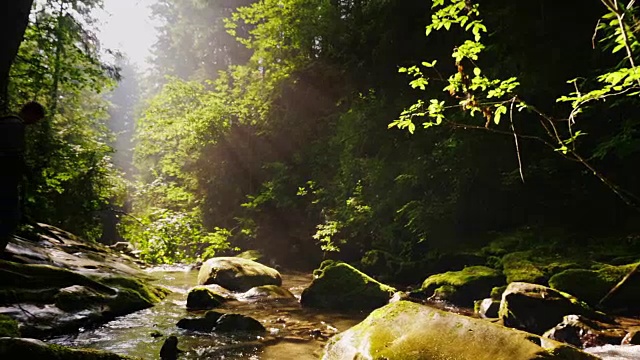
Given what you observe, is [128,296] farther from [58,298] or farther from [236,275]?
[236,275]

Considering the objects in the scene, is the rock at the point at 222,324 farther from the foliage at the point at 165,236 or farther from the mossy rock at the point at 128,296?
the mossy rock at the point at 128,296

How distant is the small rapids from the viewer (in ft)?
20.5

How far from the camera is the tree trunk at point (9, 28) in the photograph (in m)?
4.93

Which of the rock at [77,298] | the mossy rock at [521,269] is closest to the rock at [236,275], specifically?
the rock at [77,298]

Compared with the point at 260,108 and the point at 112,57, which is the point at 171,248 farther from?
the point at 112,57

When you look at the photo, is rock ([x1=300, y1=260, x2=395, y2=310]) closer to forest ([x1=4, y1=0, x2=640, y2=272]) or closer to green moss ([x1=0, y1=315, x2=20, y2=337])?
forest ([x1=4, y1=0, x2=640, y2=272])

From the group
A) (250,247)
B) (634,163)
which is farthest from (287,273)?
(634,163)

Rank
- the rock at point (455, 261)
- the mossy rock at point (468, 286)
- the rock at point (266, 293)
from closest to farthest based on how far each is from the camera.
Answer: the mossy rock at point (468, 286)
the rock at point (266, 293)
the rock at point (455, 261)

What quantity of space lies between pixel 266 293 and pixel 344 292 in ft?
8.20

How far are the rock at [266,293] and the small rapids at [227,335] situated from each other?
28.4 inches

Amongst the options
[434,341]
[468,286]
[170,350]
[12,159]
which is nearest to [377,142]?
[468,286]

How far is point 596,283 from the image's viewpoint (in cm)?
805

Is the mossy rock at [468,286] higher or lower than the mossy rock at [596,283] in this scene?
lower

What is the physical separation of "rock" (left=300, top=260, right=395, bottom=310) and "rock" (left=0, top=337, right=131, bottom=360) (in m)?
7.16
